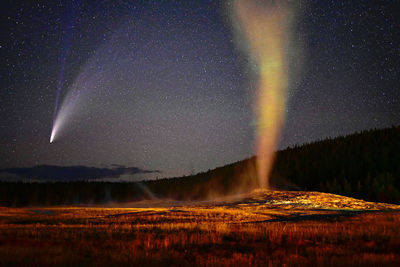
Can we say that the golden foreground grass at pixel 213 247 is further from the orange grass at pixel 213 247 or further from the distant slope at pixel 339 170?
the distant slope at pixel 339 170

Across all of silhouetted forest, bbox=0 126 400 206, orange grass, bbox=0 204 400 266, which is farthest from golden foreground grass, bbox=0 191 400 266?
silhouetted forest, bbox=0 126 400 206

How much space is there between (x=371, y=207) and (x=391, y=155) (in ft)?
183

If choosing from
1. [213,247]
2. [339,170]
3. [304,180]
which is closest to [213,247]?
[213,247]

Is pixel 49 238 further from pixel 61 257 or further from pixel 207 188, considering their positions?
pixel 207 188

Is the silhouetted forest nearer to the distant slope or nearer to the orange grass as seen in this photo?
the distant slope

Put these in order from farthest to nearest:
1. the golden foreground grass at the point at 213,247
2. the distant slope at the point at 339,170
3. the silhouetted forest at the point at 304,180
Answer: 1. the silhouetted forest at the point at 304,180
2. the distant slope at the point at 339,170
3. the golden foreground grass at the point at 213,247

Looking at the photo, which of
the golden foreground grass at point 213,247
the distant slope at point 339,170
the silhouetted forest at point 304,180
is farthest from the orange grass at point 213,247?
the distant slope at point 339,170

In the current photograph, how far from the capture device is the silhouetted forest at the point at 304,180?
3105 inches

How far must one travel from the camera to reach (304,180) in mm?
92938

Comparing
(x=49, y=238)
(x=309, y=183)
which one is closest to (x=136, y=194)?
(x=309, y=183)

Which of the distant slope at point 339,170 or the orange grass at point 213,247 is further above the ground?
the distant slope at point 339,170

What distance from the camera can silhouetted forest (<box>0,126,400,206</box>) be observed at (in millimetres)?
78875

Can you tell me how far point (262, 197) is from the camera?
183 feet

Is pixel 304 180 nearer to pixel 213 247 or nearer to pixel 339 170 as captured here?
pixel 339 170
